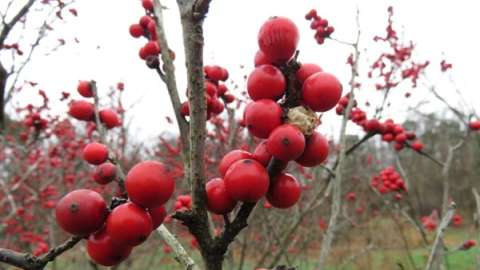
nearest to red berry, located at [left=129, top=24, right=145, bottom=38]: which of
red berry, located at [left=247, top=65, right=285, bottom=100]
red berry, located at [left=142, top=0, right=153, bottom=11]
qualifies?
red berry, located at [left=142, top=0, right=153, bottom=11]

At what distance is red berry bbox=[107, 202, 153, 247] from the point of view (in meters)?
1.08

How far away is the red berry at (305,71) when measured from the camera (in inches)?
47.0

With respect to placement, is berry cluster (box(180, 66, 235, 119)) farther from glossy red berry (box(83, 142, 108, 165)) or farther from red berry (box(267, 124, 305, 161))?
red berry (box(267, 124, 305, 161))

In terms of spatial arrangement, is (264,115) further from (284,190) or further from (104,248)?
(104,248)

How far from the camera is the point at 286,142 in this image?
106 cm

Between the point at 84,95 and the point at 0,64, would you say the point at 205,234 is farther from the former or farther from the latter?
the point at 0,64

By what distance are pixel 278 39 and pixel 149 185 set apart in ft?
1.66

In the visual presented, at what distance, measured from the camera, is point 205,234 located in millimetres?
1110

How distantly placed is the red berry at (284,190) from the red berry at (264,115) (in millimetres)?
147

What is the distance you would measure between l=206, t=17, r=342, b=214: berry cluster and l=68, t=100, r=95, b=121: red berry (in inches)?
52.6

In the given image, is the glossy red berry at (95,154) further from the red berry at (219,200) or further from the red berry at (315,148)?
the red berry at (315,148)

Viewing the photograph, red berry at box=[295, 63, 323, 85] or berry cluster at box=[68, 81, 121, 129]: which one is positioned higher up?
red berry at box=[295, 63, 323, 85]

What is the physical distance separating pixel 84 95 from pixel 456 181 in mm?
19355

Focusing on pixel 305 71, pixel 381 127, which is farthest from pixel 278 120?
pixel 381 127
